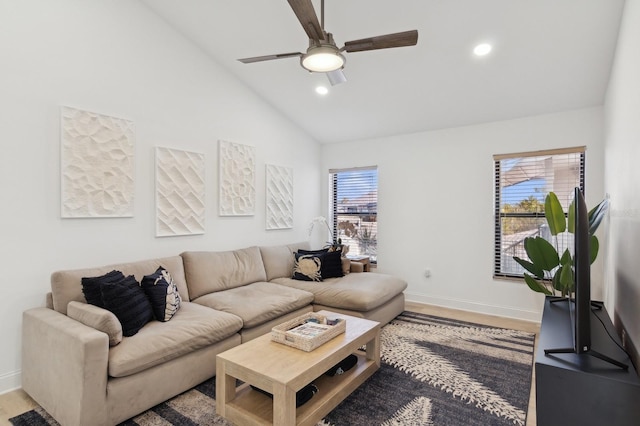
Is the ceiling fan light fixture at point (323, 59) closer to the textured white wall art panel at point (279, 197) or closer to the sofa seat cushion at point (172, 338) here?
the sofa seat cushion at point (172, 338)

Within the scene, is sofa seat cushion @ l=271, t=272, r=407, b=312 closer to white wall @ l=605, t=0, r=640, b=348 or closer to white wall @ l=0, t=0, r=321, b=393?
white wall @ l=0, t=0, r=321, b=393

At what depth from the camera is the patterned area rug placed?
210 cm

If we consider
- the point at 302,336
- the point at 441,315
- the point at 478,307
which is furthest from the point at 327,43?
the point at 478,307

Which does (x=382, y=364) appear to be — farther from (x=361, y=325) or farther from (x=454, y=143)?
(x=454, y=143)

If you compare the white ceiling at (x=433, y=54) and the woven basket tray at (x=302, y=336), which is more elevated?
Answer: the white ceiling at (x=433, y=54)

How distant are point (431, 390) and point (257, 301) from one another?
5.39 ft

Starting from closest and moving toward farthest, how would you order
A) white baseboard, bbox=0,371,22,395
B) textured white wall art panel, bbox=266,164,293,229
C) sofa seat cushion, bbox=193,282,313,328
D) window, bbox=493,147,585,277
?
white baseboard, bbox=0,371,22,395 < sofa seat cushion, bbox=193,282,313,328 < window, bbox=493,147,585,277 < textured white wall art panel, bbox=266,164,293,229

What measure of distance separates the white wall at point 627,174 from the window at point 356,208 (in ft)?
9.68

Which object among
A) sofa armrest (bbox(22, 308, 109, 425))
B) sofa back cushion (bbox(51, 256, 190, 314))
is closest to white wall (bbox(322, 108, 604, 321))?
sofa back cushion (bbox(51, 256, 190, 314))

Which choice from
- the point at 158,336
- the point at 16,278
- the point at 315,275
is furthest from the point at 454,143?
the point at 16,278

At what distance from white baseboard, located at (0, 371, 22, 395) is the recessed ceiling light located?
179 inches

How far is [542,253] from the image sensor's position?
3.09 m

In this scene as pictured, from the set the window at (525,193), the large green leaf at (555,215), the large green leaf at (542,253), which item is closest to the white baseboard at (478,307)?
the window at (525,193)

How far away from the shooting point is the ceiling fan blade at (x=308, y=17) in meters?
1.86
